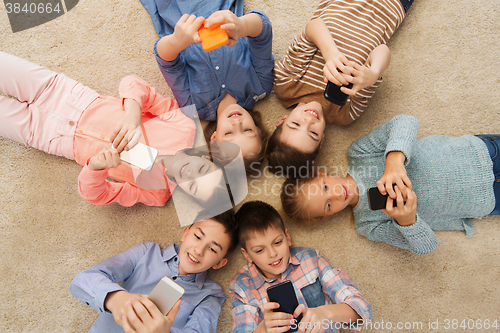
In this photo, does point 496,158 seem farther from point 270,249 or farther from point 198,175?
point 198,175

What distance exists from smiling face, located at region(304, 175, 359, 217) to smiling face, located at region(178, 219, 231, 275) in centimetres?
30

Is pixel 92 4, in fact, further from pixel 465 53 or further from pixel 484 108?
pixel 484 108

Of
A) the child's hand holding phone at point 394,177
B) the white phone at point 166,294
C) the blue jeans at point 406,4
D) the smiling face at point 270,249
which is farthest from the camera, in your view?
the blue jeans at point 406,4

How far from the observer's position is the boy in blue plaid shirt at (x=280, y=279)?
0.90 m

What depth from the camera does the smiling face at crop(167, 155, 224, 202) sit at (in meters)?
0.99

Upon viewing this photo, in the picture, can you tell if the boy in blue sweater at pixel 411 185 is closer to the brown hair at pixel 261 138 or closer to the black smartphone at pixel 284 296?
the brown hair at pixel 261 138

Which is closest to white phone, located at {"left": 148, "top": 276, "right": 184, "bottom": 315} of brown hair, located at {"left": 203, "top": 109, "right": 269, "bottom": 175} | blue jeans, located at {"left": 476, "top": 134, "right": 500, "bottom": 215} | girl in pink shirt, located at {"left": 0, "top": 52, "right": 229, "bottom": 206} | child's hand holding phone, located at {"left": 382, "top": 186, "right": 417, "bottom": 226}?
girl in pink shirt, located at {"left": 0, "top": 52, "right": 229, "bottom": 206}

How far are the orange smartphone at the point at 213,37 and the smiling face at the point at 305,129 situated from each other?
13.1 inches

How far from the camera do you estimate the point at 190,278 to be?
1.00 m

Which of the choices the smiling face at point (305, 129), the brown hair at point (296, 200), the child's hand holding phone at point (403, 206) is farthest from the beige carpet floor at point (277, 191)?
the child's hand holding phone at point (403, 206)

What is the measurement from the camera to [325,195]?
0.98m

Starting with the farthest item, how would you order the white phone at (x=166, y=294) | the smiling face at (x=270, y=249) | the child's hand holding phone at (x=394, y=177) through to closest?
the smiling face at (x=270, y=249) → the child's hand holding phone at (x=394, y=177) → the white phone at (x=166, y=294)

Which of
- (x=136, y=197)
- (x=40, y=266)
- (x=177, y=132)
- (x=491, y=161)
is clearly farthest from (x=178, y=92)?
(x=491, y=161)

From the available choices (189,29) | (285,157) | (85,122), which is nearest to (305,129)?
(285,157)
